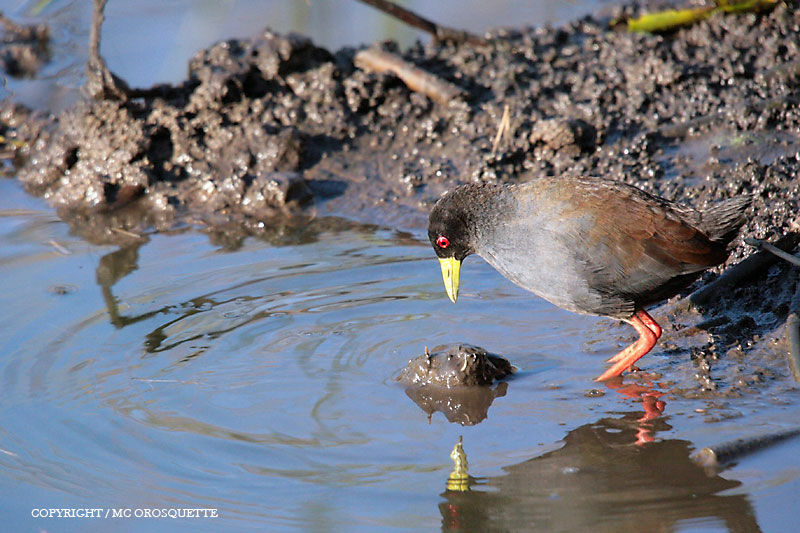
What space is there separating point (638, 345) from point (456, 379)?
0.95 meters

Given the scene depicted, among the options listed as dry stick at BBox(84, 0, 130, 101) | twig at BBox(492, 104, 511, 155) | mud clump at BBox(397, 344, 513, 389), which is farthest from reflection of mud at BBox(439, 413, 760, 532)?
dry stick at BBox(84, 0, 130, 101)

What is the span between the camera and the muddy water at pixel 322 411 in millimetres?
3783

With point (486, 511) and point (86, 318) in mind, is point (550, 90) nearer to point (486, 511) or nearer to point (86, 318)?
point (86, 318)

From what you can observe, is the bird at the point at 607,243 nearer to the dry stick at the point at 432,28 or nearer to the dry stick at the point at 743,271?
the dry stick at the point at 743,271

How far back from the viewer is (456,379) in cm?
478

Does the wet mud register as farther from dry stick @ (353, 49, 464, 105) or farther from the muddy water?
the muddy water

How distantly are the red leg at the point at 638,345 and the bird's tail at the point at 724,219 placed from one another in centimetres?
55

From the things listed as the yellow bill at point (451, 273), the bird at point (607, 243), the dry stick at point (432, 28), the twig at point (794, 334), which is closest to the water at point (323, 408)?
the twig at point (794, 334)

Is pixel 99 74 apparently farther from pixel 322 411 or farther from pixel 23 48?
pixel 322 411

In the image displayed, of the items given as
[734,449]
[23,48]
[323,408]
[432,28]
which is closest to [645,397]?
[734,449]

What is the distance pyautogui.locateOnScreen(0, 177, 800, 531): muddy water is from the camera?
3783 mm

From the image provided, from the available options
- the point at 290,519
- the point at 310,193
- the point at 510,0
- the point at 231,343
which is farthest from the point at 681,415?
the point at 510,0

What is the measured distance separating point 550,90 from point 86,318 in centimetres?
397

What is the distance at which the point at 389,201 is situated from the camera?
7145 mm
